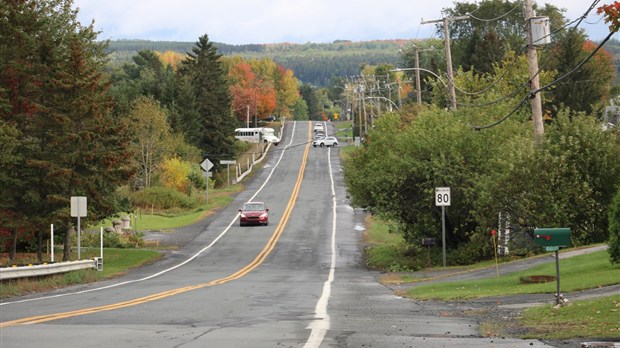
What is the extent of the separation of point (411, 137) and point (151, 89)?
7581 centimetres

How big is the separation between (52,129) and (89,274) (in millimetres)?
9827

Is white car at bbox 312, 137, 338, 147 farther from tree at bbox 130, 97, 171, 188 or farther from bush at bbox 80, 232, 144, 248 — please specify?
bush at bbox 80, 232, 144, 248

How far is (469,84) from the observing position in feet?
235

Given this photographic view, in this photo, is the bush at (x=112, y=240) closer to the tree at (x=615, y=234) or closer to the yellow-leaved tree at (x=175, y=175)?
the yellow-leaved tree at (x=175, y=175)

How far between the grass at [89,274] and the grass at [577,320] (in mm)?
14067

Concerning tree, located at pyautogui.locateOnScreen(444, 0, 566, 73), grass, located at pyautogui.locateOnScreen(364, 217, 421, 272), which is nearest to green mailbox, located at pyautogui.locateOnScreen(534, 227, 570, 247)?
grass, located at pyautogui.locateOnScreen(364, 217, 421, 272)

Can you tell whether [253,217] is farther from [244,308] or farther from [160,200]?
[244,308]

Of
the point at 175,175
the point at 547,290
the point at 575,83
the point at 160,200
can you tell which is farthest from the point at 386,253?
the point at 575,83

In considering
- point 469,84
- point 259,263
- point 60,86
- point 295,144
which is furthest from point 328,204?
point 295,144

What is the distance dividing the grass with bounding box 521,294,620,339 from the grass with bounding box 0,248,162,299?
14.1 metres

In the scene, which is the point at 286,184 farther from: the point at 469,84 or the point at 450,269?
the point at 450,269

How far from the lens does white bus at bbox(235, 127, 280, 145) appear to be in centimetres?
13862

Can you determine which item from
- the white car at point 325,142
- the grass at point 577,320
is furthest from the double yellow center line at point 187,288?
the white car at point 325,142

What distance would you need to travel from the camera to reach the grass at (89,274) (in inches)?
1014
